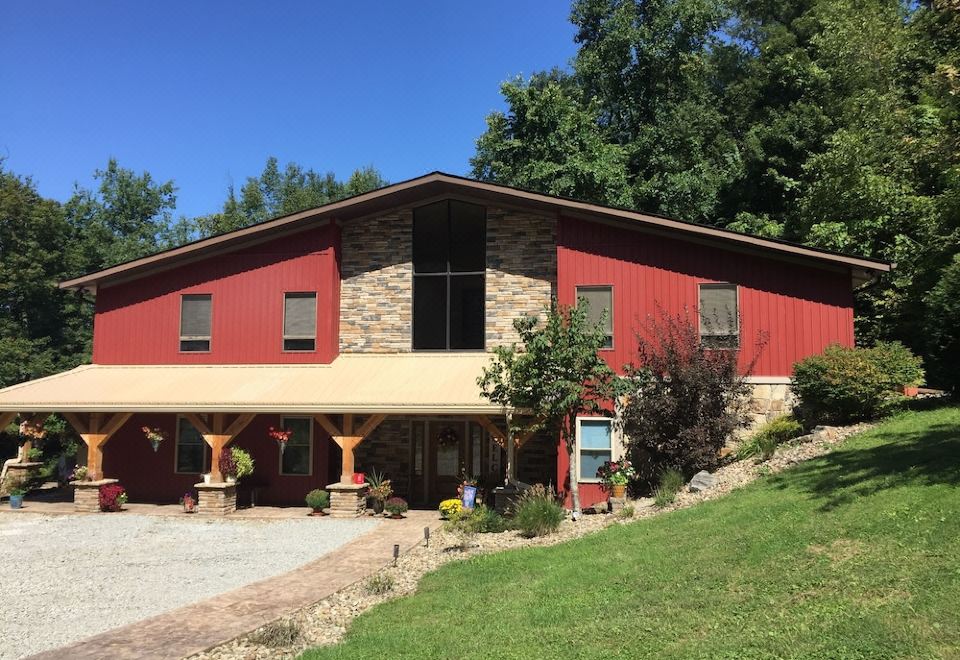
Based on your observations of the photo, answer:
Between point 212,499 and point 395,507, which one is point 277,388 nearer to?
point 212,499

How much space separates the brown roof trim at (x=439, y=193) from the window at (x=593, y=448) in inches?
193

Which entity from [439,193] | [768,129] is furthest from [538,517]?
[768,129]

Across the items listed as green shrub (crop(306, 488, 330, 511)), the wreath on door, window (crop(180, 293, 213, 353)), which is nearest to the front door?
the wreath on door

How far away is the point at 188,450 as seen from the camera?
711 inches

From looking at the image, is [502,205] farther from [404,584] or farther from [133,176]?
[133,176]

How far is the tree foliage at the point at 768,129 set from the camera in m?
20.2

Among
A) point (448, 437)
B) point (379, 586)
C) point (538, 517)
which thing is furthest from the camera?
point (448, 437)

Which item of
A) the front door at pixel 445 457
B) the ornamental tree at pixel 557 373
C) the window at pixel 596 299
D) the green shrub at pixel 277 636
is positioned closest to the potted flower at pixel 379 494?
the front door at pixel 445 457

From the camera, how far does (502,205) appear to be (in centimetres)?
1747

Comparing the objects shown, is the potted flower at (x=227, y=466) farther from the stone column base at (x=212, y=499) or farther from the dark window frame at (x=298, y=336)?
the dark window frame at (x=298, y=336)

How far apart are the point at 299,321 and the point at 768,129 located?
2001 centimetres

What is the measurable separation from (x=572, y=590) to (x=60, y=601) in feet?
22.7

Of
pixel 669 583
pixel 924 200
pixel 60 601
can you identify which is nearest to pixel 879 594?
pixel 669 583

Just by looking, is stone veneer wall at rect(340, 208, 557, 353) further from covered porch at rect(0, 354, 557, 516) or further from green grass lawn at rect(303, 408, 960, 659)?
green grass lawn at rect(303, 408, 960, 659)
